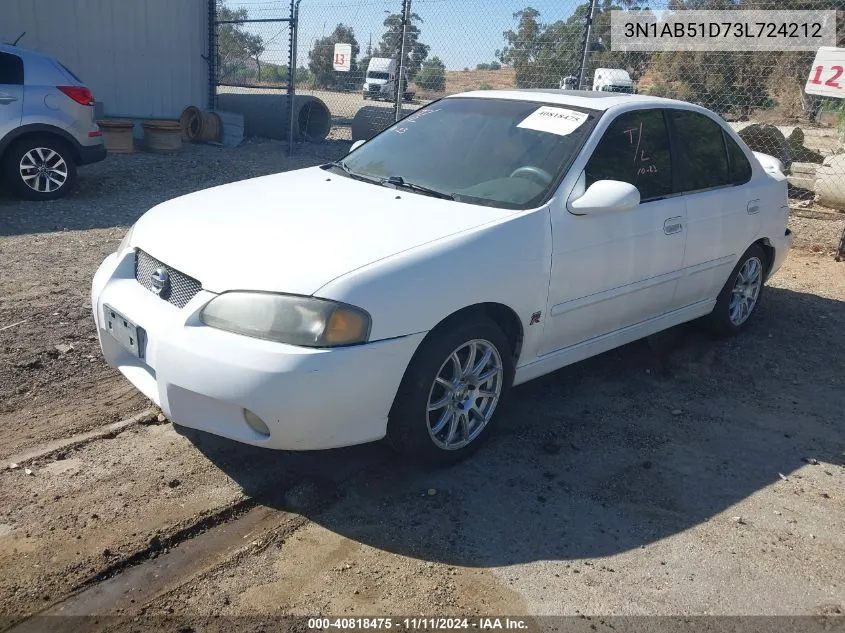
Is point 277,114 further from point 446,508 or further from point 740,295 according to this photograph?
point 446,508

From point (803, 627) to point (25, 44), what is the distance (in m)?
14.0

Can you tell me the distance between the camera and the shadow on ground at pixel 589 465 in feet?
10.3

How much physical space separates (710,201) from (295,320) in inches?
122

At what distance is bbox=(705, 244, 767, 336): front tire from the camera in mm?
5395

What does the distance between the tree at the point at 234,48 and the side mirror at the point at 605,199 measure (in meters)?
13.4

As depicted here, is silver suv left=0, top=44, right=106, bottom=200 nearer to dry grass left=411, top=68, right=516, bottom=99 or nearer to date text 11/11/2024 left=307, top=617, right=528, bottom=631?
dry grass left=411, top=68, right=516, bottom=99

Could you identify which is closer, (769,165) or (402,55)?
(769,165)

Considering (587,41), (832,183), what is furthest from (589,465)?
(832,183)

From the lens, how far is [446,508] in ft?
10.7

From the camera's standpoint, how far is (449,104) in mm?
4754

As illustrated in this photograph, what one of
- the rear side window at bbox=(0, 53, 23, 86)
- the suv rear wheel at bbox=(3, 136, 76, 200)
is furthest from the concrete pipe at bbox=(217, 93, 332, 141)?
the rear side window at bbox=(0, 53, 23, 86)

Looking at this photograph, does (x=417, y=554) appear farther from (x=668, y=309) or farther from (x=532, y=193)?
(x=668, y=309)

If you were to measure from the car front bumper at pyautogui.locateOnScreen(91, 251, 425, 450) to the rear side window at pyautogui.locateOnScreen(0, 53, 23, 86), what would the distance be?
6573 millimetres

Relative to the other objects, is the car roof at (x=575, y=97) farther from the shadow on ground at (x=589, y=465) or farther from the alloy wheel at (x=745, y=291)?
the shadow on ground at (x=589, y=465)
